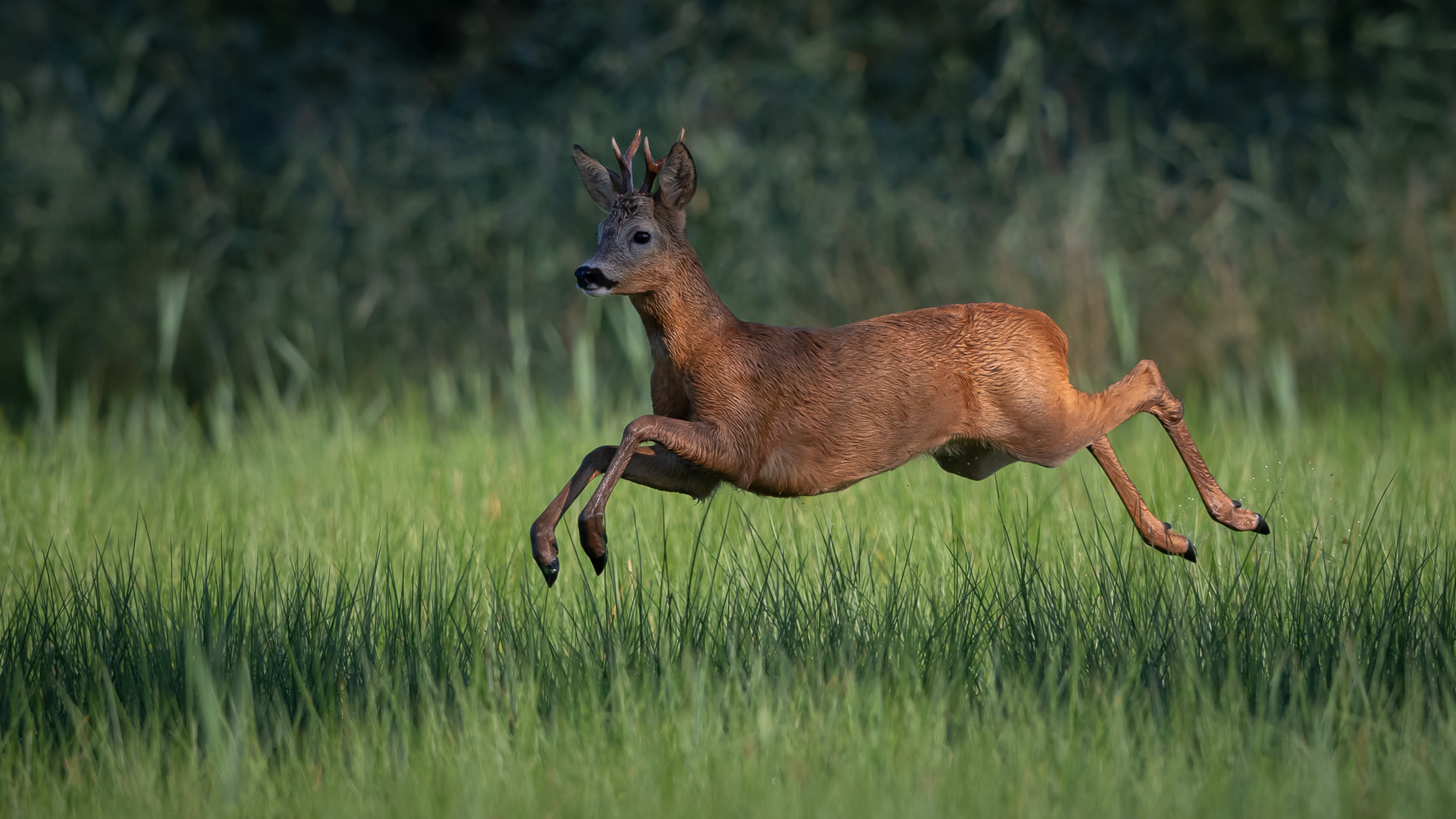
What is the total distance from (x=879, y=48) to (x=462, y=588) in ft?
24.7

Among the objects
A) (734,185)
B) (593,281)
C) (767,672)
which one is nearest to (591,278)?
(593,281)

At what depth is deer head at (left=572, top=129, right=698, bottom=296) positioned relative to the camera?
10.3 feet

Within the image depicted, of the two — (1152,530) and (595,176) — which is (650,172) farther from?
(1152,530)

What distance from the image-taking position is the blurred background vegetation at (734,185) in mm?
7629

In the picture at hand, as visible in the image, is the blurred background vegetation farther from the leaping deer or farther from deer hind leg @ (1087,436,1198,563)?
the leaping deer

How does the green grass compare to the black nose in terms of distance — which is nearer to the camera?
the green grass

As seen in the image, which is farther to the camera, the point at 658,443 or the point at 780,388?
the point at 780,388

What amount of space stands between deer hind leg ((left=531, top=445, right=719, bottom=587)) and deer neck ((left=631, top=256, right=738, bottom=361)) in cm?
24

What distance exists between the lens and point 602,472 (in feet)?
10.7

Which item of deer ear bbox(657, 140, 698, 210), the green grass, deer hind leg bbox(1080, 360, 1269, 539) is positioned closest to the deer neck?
deer ear bbox(657, 140, 698, 210)

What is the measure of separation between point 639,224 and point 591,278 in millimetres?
207

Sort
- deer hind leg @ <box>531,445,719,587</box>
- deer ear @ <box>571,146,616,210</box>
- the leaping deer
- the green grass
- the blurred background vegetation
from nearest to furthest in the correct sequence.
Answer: the green grass < deer hind leg @ <box>531,445,719,587</box> < the leaping deer < deer ear @ <box>571,146,616,210</box> < the blurred background vegetation

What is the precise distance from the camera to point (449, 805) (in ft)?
8.59

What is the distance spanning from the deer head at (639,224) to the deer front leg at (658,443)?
Result: 1.00 feet
